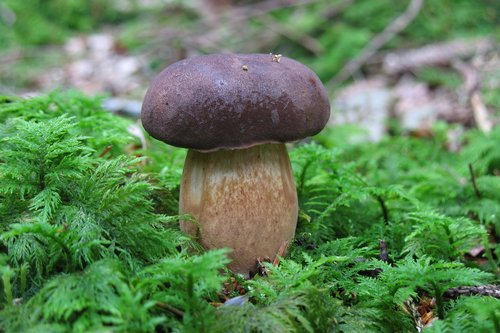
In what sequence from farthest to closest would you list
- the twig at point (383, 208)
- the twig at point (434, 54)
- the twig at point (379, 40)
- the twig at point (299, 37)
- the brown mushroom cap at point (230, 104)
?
the twig at point (299, 37) → the twig at point (379, 40) → the twig at point (434, 54) → the twig at point (383, 208) → the brown mushroom cap at point (230, 104)

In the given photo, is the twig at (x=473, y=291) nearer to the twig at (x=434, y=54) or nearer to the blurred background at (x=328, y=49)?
the blurred background at (x=328, y=49)

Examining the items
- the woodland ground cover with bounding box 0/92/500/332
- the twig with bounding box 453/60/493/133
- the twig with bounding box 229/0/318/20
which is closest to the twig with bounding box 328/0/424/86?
the twig with bounding box 453/60/493/133

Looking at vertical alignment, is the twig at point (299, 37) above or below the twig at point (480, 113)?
above

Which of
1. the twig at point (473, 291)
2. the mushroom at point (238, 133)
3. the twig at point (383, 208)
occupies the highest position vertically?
the mushroom at point (238, 133)

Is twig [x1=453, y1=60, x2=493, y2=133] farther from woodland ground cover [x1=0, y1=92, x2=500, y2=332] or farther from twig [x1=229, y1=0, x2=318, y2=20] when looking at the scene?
twig [x1=229, y1=0, x2=318, y2=20]

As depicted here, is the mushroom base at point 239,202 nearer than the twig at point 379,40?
Yes

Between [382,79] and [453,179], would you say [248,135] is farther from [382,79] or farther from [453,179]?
[382,79]

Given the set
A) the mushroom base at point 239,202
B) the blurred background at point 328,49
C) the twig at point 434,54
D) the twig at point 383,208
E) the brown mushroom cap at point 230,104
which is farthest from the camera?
the twig at point 434,54

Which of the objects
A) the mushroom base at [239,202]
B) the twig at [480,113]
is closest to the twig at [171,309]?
the mushroom base at [239,202]
